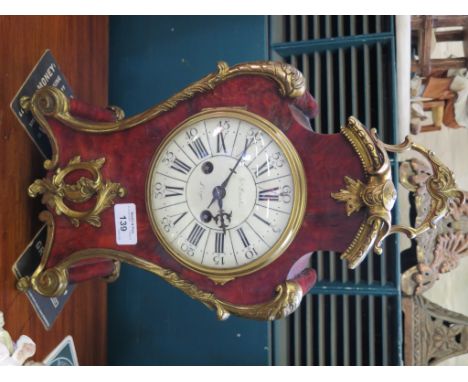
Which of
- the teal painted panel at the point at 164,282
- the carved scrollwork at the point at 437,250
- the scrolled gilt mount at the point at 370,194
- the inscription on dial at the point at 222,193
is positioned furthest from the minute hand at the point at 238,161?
the carved scrollwork at the point at 437,250

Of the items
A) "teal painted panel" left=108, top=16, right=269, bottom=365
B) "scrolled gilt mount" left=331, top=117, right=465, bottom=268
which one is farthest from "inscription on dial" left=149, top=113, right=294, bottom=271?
"teal painted panel" left=108, top=16, right=269, bottom=365

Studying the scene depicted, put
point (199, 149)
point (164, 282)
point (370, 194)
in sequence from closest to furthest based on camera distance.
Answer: point (370, 194) → point (199, 149) → point (164, 282)

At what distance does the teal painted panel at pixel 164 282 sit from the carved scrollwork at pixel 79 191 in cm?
58

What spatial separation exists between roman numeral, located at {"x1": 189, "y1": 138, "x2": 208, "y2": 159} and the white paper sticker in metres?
0.18

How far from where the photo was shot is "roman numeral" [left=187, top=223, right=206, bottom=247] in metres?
1.08

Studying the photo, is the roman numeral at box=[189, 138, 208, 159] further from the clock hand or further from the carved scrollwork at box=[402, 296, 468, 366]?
the carved scrollwork at box=[402, 296, 468, 366]

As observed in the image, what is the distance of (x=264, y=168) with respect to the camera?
106 cm

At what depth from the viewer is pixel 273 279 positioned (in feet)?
3.46

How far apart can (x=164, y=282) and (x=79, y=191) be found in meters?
0.61

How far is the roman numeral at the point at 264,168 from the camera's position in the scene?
106 cm

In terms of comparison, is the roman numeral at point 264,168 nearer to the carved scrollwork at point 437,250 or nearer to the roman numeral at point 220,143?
the roman numeral at point 220,143

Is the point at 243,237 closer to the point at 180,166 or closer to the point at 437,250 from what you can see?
the point at 180,166

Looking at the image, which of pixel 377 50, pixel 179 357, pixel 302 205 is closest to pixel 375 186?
pixel 302 205

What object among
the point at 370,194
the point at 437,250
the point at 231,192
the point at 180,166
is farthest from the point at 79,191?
the point at 437,250
